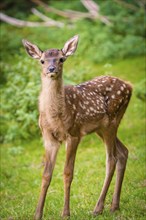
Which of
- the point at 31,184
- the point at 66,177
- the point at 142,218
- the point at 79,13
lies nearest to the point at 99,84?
the point at 66,177

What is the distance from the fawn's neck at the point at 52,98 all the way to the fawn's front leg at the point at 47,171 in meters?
0.37

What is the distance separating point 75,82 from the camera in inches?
520

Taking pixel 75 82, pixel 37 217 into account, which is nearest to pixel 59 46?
pixel 75 82

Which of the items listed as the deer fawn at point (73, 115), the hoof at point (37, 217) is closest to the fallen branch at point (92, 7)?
the deer fawn at point (73, 115)

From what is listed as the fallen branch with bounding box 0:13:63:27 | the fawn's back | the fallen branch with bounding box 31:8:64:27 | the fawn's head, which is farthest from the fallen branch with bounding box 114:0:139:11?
the fawn's head

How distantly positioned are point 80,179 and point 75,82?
12.3 feet

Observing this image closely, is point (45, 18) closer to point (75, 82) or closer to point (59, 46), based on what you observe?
point (59, 46)

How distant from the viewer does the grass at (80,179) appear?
7.96 meters

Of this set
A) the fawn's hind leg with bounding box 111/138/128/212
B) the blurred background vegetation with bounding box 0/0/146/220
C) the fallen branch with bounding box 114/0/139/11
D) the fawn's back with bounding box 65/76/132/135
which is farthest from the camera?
the fallen branch with bounding box 114/0/139/11

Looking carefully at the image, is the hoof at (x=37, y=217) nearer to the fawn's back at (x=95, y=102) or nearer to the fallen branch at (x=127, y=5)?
the fawn's back at (x=95, y=102)

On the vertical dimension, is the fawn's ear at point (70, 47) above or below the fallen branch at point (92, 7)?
above

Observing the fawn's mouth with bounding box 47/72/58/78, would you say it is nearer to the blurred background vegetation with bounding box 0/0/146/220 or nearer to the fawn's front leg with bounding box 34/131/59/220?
the fawn's front leg with bounding box 34/131/59/220

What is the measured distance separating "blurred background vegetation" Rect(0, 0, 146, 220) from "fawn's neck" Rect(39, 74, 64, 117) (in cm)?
131

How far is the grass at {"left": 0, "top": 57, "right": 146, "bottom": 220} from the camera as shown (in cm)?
796
